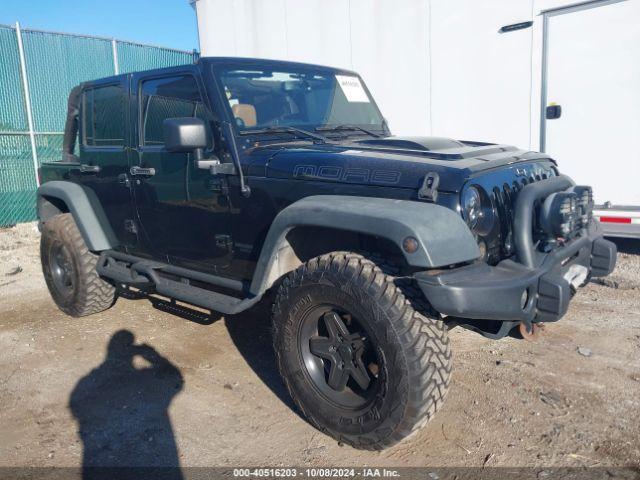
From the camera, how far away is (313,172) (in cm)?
301

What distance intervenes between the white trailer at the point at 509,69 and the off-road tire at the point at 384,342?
3724mm

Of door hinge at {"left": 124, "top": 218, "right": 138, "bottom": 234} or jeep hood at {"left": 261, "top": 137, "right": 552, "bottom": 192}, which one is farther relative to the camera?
door hinge at {"left": 124, "top": 218, "right": 138, "bottom": 234}

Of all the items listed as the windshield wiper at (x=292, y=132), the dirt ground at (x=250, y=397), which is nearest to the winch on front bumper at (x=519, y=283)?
the dirt ground at (x=250, y=397)

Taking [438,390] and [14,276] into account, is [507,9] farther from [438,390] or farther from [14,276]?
[14,276]

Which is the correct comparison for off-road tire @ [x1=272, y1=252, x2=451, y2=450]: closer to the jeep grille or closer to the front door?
the jeep grille

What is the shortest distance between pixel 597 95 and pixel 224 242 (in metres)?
4.22

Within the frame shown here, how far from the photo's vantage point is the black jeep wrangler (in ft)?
8.30

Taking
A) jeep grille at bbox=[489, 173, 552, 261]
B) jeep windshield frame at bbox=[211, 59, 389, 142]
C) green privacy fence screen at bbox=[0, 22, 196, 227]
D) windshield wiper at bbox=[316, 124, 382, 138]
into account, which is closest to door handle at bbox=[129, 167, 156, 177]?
jeep windshield frame at bbox=[211, 59, 389, 142]

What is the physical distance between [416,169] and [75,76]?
31.6 ft

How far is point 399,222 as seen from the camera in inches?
Answer: 95.5

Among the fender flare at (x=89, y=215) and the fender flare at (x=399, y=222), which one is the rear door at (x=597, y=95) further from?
the fender flare at (x=89, y=215)

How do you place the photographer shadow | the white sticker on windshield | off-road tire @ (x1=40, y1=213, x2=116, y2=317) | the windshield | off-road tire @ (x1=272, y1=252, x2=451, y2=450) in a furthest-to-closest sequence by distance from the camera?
off-road tire @ (x1=40, y1=213, x2=116, y2=317) → the white sticker on windshield → the windshield → the photographer shadow → off-road tire @ (x1=272, y1=252, x2=451, y2=450)

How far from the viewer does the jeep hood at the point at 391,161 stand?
2.72 metres

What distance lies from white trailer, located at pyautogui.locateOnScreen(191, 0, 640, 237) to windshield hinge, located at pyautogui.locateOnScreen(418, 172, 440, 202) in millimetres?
3600
